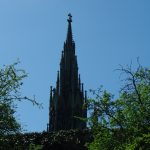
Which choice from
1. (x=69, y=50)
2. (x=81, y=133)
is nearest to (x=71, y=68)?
(x=69, y=50)

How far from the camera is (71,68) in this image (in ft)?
196

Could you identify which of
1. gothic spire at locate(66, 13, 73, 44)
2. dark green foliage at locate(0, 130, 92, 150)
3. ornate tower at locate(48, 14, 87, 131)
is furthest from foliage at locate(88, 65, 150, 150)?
gothic spire at locate(66, 13, 73, 44)

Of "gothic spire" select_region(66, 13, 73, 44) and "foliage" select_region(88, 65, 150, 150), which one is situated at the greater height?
"gothic spire" select_region(66, 13, 73, 44)

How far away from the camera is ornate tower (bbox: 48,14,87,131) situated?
→ 5444 centimetres

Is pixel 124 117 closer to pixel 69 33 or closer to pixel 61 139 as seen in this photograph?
pixel 61 139

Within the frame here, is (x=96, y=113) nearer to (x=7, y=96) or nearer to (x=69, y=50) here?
(x=7, y=96)

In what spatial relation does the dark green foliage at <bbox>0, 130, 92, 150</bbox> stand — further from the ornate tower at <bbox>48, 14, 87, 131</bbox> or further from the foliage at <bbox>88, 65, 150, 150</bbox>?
the ornate tower at <bbox>48, 14, 87, 131</bbox>

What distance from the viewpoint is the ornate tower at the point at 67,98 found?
54438 mm

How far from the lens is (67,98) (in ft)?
187

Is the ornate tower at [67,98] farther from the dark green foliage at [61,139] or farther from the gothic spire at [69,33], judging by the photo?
the dark green foliage at [61,139]

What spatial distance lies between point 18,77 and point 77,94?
37.7 meters

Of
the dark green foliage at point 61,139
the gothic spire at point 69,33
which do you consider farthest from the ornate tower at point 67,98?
the dark green foliage at point 61,139

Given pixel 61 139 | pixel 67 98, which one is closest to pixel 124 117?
pixel 61 139

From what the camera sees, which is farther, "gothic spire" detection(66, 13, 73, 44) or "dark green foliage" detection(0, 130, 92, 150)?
"gothic spire" detection(66, 13, 73, 44)
